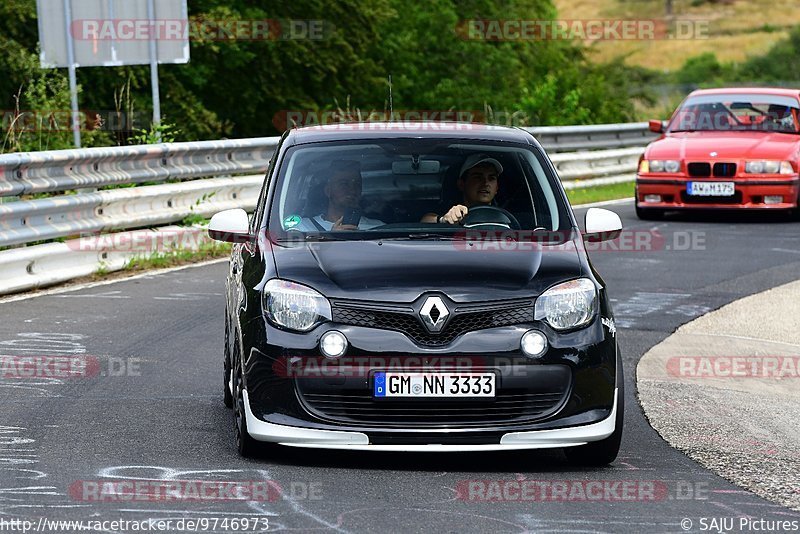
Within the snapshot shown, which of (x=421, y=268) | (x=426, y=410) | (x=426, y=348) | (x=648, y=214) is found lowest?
(x=648, y=214)

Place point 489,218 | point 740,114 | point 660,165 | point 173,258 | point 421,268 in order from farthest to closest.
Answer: point 740,114
point 660,165
point 173,258
point 489,218
point 421,268

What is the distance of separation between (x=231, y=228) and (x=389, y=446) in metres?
1.44

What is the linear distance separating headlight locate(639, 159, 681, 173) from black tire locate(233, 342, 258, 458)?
12344 millimetres

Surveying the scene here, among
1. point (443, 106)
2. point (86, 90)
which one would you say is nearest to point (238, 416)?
point (86, 90)

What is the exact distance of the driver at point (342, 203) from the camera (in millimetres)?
7473

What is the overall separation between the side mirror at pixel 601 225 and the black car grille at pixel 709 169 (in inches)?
436

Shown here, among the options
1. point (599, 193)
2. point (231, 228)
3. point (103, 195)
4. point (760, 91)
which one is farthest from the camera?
point (599, 193)

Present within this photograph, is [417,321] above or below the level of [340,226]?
below

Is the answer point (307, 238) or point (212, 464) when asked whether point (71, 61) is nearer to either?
point (307, 238)

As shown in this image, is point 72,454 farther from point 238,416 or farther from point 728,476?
point 728,476

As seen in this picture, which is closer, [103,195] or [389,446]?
[389,446]

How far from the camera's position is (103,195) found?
13.4 m

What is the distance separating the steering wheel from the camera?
7605 mm

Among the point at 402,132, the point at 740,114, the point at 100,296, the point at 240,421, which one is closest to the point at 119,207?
the point at 100,296
